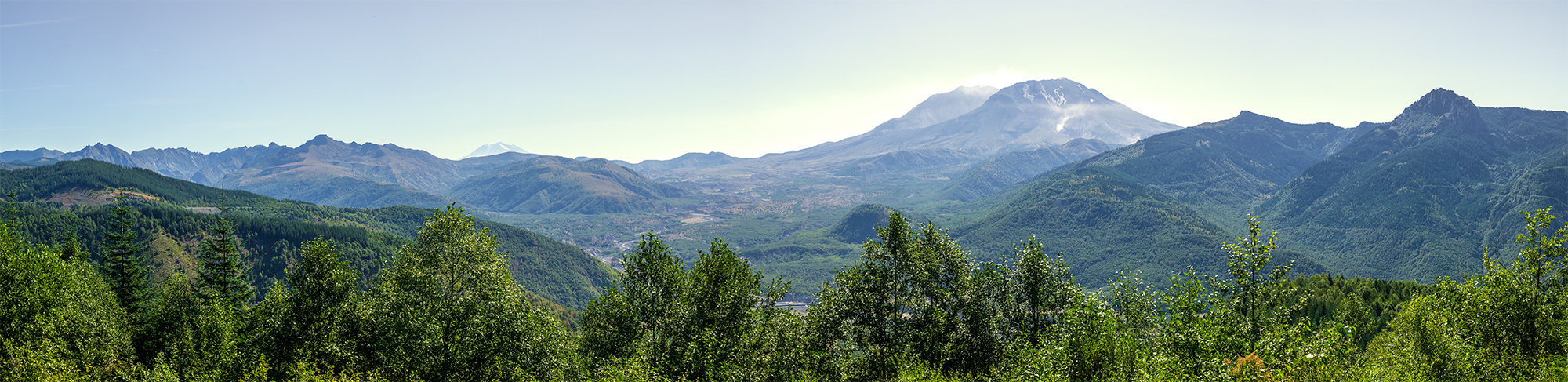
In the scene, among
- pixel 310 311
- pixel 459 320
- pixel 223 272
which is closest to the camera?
pixel 459 320

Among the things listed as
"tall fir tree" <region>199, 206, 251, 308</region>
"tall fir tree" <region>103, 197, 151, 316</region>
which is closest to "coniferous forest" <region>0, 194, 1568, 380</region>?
"tall fir tree" <region>199, 206, 251, 308</region>

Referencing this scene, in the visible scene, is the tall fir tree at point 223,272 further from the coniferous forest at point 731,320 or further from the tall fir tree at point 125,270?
the coniferous forest at point 731,320

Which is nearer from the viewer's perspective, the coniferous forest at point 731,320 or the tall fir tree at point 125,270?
the coniferous forest at point 731,320

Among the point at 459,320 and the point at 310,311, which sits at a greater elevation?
the point at 459,320

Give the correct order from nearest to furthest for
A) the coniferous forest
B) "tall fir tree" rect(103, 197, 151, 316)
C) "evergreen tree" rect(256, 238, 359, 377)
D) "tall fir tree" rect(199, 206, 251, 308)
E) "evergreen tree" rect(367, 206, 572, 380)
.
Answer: the coniferous forest < "evergreen tree" rect(367, 206, 572, 380) < "evergreen tree" rect(256, 238, 359, 377) < "tall fir tree" rect(199, 206, 251, 308) < "tall fir tree" rect(103, 197, 151, 316)

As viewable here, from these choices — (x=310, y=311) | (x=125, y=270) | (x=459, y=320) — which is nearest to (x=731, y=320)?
(x=459, y=320)

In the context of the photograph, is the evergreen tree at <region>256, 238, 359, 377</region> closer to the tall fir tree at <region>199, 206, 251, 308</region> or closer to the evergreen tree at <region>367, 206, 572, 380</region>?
the evergreen tree at <region>367, 206, 572, 380</region>

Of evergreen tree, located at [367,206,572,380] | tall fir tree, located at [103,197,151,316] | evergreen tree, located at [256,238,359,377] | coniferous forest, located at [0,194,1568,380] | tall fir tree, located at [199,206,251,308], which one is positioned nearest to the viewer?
coniferous forest, located at [0,194,1568,380]

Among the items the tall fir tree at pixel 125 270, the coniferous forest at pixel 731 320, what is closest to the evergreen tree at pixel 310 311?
the coniferous forest at pixel 731 320

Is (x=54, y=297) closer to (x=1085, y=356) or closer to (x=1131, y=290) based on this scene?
(x=1085, y=356)

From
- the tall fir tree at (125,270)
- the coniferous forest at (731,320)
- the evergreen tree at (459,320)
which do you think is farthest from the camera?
the tall fir tree at (125,270)

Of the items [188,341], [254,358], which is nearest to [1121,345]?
[254,358]

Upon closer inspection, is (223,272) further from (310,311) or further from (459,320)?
(459,320)

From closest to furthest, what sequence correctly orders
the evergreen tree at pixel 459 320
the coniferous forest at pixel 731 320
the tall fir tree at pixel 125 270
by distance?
1. the coniferous forest at pixel 731 320
2. the evergreen tree at pixel 459 320
3. the tall fir tree at pixel 125 270
